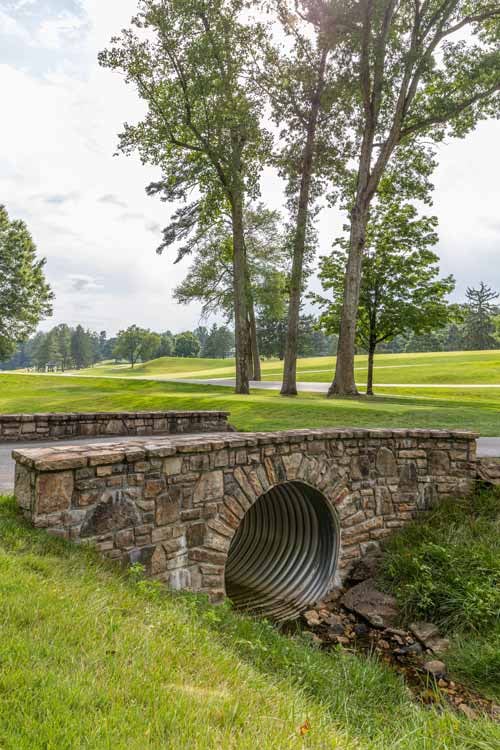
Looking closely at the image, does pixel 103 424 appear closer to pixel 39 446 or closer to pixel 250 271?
pixel 39 446

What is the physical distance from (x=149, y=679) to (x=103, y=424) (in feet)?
24.2

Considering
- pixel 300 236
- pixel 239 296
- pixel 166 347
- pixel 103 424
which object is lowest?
pixel 103 424

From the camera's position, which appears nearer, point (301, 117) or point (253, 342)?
point (301, 117)

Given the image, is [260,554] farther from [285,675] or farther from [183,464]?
[285,675]

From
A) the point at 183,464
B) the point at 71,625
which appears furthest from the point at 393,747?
the point at 183,464

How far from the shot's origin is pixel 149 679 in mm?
2418

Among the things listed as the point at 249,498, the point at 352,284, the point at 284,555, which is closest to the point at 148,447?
the point at 249,498

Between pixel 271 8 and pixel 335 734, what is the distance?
20.8 m

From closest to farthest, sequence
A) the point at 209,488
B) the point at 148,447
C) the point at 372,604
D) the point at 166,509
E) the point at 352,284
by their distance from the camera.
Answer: the point at 148,447, the point at 166,509, the point at 209,488, the point at 372,604, the point at 352,284

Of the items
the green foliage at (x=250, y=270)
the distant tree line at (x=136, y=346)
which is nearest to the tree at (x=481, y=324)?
the distant tree line at (x=136, y=346)

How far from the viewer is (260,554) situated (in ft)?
26.0

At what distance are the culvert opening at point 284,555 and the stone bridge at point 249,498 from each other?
0.8 inches

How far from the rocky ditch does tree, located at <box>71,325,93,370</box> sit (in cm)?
10095

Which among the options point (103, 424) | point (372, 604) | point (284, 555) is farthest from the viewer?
point (103, 424)
